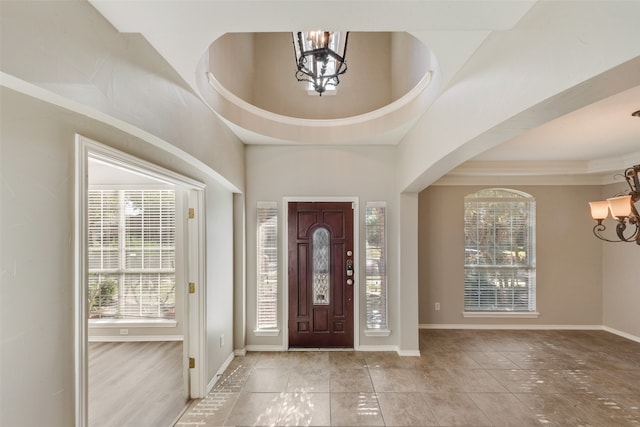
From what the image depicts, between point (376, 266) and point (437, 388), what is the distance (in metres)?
1.53

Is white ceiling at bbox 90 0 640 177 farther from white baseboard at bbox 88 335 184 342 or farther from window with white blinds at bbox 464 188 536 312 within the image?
white baseboard at bbox 88 335 184 342

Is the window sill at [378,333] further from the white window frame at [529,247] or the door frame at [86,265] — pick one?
the door frame at [86,265]

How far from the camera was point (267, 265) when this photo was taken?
13.1ft

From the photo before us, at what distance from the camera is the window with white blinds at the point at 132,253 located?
14.4ft

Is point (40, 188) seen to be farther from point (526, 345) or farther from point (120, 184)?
point (526, 345)

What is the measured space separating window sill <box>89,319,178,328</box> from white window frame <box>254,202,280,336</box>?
4.94 ft

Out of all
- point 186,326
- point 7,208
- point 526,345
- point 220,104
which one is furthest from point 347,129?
point 526,345

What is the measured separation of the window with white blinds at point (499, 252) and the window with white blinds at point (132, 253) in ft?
16.2

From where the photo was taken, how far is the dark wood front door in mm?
3961

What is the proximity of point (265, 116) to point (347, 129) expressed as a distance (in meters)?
1.05

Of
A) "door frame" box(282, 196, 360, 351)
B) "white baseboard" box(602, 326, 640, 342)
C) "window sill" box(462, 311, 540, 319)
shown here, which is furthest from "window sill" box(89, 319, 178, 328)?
"white baseboard" box(602, 326, 640, 342)

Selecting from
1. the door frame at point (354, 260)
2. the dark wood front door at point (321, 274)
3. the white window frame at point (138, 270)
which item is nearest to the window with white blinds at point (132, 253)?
the white window frame at point (138, 270)

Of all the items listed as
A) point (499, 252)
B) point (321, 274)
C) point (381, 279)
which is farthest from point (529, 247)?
point (321, 274)

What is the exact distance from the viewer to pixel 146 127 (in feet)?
5.61
